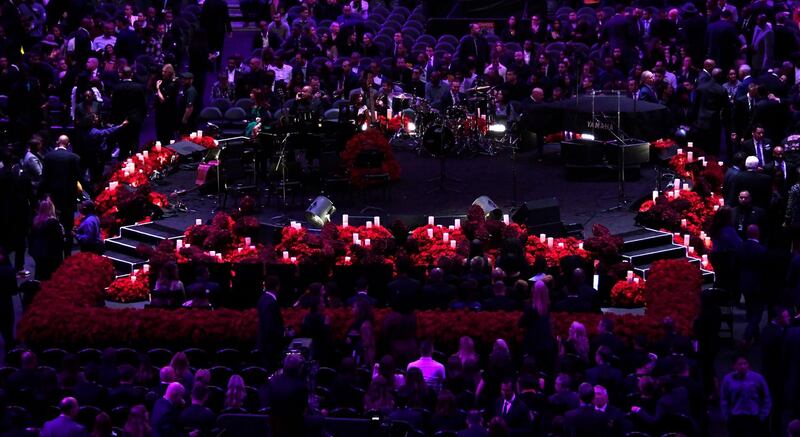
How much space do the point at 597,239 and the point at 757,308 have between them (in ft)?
9.06

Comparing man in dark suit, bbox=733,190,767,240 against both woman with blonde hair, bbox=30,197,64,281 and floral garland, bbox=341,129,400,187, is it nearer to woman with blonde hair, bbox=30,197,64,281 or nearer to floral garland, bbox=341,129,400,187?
floral garland, bbox=341,129,400,187

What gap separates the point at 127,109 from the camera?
26047 mm

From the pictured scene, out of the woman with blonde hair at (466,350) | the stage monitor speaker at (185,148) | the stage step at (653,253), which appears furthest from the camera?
the stage monitor speaker at (185,148)

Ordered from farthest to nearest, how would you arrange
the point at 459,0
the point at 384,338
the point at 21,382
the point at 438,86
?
the point at 459,0 → the point at 438,86 → the point at 384,338 → the point at 21,382

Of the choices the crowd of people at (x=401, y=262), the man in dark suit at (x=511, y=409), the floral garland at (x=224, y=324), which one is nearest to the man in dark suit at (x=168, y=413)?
the crowd of people at (x=401, y=262)

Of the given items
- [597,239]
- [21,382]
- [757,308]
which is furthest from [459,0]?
[21,382]

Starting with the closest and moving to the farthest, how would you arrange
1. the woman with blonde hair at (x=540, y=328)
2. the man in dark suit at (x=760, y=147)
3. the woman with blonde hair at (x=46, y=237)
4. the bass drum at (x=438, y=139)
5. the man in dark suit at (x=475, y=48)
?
1. the woman with blonde hair at (x=540, y=328)
2. the woman with blonde hair at (x=46, y=237)
3. the man in dark suit at (x=760, y=147)
4. the bass drum at (x=438, y=139)
5. the man in dark suit at (x=475, y=48)

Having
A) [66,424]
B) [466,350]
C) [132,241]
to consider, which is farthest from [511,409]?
[132,241]

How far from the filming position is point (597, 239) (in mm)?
20469

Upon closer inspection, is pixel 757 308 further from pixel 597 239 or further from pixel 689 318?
pixel 597 239

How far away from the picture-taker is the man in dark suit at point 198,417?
1401 centimetres

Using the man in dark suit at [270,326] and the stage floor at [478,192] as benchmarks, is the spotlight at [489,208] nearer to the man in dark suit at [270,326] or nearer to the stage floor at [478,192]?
the stage floor at [478,192]

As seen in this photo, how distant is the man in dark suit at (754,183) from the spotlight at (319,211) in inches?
216

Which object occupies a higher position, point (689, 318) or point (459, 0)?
point (459, 0)
